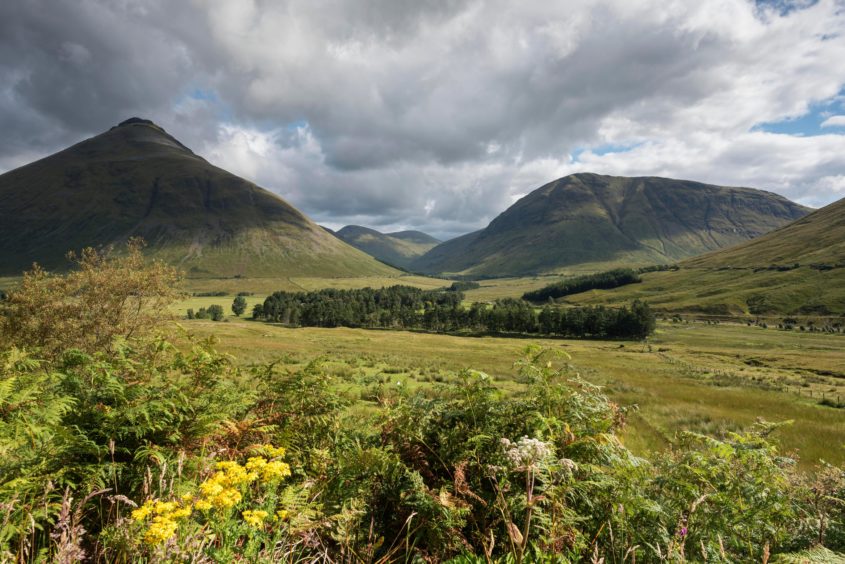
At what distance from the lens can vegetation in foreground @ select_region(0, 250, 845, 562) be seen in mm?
3131

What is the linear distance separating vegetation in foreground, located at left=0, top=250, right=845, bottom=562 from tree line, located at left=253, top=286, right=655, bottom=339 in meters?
124

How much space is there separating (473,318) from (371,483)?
5157 inches

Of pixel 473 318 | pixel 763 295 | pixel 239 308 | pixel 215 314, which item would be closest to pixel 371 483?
pixel 473 318

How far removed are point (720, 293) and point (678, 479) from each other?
221 m

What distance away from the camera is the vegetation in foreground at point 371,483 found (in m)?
3.13

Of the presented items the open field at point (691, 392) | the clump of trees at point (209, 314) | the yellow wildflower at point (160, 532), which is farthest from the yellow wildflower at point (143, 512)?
the clump of trees at point (209, 314)

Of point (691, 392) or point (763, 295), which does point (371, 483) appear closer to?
point (691, 392)

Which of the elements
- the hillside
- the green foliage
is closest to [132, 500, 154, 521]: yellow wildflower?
the green foliage

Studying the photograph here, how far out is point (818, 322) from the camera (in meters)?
134

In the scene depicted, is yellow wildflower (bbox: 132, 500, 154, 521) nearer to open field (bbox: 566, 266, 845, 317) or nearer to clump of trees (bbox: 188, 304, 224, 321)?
clump of trees (bbox: 188, 304, 224, 321)

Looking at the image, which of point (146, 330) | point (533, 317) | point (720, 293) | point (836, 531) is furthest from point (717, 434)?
point (720, 293)

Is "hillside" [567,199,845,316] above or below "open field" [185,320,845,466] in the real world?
above

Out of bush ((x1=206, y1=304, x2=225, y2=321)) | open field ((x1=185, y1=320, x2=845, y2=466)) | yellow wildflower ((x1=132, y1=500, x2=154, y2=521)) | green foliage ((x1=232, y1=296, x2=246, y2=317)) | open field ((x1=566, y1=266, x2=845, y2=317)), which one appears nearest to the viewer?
yellow wildflower ((x1=132, y1=500, x2=154, y2=521))

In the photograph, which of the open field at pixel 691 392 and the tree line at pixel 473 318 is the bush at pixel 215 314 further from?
the open field at pixel 691 392
